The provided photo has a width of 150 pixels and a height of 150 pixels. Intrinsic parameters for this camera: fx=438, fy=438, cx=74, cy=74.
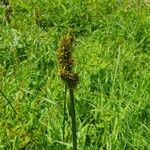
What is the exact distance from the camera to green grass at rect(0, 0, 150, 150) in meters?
2.82

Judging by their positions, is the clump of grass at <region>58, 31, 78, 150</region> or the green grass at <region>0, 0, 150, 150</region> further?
the green grass at <region>0, 0, 150, 150</region>

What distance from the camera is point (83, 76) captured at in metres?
3.66

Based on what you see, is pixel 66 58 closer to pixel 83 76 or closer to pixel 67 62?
pixel 67 62

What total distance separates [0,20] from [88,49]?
4.02 feet

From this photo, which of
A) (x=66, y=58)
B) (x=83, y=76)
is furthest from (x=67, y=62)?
(x=83, y=76)

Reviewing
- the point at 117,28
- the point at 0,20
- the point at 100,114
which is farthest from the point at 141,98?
the point at 0,20

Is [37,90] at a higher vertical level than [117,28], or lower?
lower

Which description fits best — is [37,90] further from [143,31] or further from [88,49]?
[143,31]

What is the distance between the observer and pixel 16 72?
147 inches

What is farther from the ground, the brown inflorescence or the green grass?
the brown inflorescence

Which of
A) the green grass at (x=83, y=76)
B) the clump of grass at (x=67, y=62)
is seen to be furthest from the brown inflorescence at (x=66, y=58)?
the green grass at (x=83, y=76)

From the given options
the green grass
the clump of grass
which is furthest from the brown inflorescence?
the green grass

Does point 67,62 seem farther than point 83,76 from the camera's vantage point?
No

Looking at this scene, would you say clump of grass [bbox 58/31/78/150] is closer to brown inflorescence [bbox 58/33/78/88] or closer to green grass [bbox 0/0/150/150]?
brown inflorescence [bbox 58/33/78/88]
